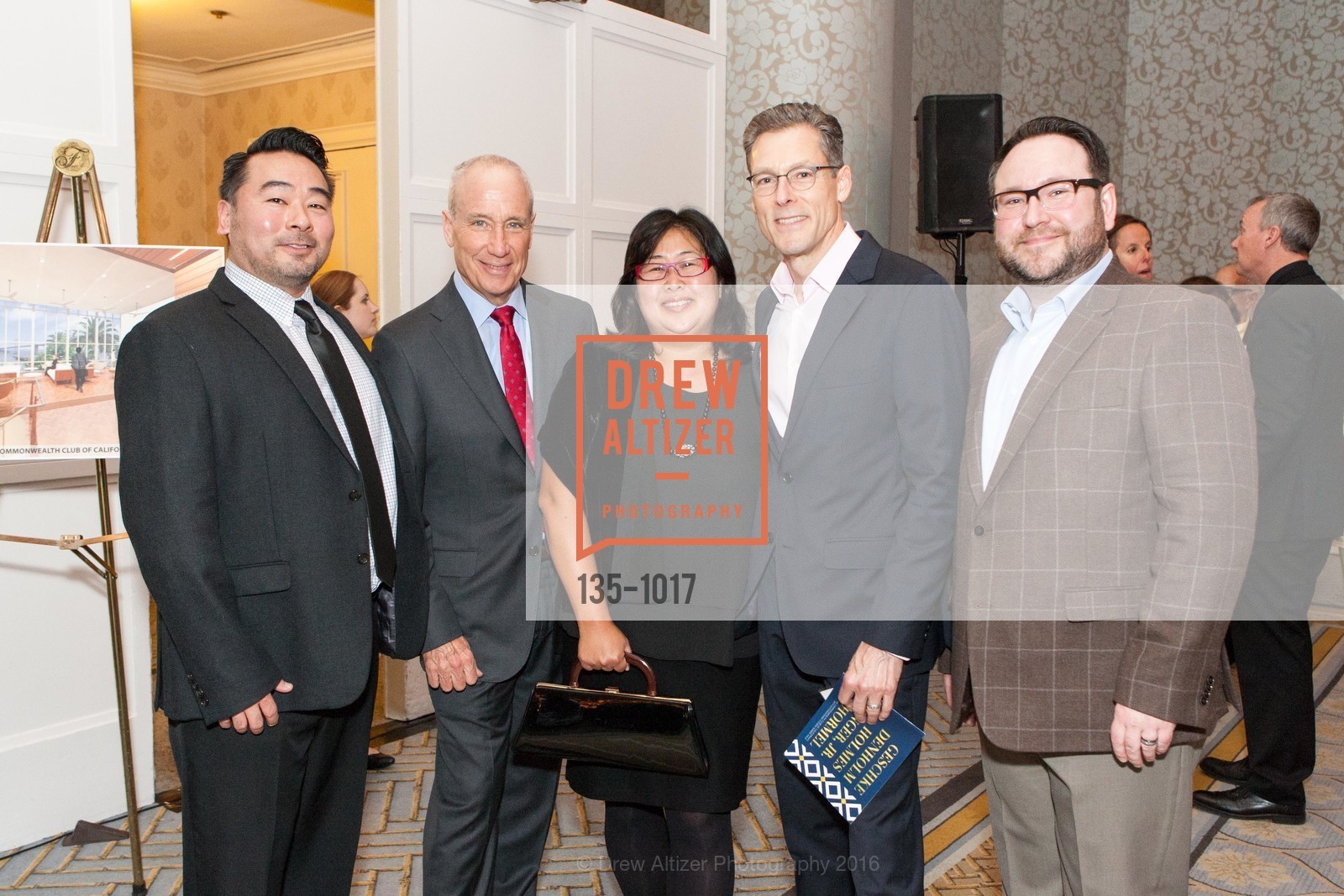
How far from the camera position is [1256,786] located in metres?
3.17

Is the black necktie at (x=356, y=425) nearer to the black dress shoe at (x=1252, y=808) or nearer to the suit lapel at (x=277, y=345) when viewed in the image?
the suit lapel at (x=277, y=345)

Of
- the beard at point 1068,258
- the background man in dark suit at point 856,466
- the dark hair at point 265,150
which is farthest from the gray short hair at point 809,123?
the dark hair at point 265,150

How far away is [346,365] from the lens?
1938 millimetres

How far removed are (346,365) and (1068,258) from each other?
4.24ft

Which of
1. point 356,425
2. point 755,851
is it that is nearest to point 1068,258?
point 356,425

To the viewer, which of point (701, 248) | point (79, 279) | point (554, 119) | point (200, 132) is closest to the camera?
point (701, 248)

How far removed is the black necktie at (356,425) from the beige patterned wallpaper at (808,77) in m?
3.26

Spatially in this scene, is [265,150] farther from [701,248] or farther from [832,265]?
[832,265]

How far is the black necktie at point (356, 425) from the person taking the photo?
1.88 meters

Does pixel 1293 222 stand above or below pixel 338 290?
above

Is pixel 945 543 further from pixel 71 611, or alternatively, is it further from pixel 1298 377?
pixel 71 611

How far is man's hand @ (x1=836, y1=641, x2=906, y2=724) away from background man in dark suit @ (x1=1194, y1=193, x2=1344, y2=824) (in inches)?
66.7

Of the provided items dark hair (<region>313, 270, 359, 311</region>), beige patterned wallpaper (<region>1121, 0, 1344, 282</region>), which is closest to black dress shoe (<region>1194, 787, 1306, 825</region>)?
dark hair (<region>313, 270, 359, 311</region>)

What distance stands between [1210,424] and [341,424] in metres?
1.44
